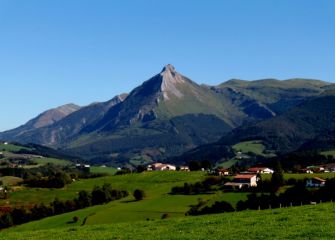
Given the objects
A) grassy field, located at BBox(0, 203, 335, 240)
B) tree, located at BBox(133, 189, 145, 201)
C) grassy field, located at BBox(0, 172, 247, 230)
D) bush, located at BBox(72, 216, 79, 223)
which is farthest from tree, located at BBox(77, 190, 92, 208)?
grassy field, located at BBox(0, 203, 335, 240)

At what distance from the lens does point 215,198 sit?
118 metres

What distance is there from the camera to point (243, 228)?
3341cm

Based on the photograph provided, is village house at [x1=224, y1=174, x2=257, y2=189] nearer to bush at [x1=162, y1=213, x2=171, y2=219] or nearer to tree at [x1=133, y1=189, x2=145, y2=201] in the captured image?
tree at [x1=133, y1=189, x2=145, y2=201]

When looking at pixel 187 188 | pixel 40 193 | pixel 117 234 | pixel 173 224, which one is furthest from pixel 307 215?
pixel 40 193

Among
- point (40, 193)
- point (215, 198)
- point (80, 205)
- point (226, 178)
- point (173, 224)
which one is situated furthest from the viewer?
point (40, 193)

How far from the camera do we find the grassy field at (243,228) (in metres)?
29.9

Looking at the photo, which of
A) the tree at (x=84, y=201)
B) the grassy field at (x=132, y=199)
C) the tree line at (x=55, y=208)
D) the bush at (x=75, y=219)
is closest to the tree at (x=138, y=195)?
the grassy field at (x=132, y=199)

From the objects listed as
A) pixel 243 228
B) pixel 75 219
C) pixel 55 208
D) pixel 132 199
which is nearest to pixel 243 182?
pixel 132 199

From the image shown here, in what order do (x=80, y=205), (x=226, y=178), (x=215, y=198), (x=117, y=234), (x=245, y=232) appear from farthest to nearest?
(x=226, y=178) < (x=80, y=205) < (x=215, y=198) < (x=117, y=234) < (x=245, y=232)

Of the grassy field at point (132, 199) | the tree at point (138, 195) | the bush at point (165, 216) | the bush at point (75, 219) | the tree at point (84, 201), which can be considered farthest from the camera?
the tree at point (84, 201)

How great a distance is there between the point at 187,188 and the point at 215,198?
75.1 feet

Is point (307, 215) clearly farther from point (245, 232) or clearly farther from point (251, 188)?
point (251, 188)

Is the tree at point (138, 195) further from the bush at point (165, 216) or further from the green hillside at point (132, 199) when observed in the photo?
the bush at point (165, 216)

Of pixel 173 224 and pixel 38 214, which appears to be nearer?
pixel 173 224
